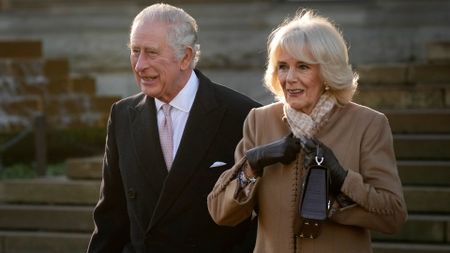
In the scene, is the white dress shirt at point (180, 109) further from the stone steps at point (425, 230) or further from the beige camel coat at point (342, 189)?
the stone steps at point (425, 230)

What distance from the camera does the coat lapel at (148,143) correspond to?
17.4ft

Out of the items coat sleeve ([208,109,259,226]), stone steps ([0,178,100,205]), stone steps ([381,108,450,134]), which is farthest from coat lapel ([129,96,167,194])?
stone steps ([381,108,450,134])

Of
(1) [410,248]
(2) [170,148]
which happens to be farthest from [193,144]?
(1) [410,248]

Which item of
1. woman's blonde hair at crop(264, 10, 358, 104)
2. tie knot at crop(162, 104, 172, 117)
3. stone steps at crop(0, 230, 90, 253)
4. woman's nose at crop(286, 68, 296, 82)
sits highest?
woman's blonde hair at crop(264, 10, 358, 104)

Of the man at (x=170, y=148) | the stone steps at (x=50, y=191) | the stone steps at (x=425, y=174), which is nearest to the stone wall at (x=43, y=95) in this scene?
the stone steps at (x=50, y=191)

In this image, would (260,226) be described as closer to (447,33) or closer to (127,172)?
(127,172)

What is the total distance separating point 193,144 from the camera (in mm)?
5281

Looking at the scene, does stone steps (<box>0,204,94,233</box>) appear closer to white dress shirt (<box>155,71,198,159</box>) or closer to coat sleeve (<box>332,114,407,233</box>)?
white dress shirt (<box>155,71,198,159</box>)

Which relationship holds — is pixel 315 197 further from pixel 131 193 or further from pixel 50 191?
pixel 50 191

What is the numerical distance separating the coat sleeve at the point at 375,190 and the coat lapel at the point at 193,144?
106cm

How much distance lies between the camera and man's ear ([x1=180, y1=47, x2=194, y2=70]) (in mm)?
5281

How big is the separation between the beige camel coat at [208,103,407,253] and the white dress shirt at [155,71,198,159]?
29.6 inches

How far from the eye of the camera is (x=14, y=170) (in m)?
11.3

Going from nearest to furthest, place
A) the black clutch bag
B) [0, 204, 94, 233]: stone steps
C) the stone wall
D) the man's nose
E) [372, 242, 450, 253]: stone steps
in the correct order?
1. the black clutch bag
2. the man's nose
3. [372, 242, 450, 253]: stone steps
4. [0, 204, 94, 233]: stone steps
5. the stone wall
